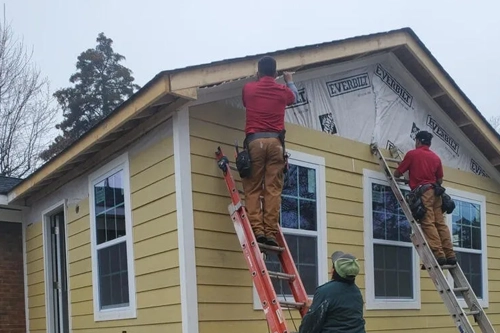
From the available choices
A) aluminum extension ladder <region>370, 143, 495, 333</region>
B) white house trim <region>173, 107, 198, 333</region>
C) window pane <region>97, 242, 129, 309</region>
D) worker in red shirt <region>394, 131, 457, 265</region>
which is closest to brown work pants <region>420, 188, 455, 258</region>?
worker in red shirt <region>394, 131, 457, 265</region>

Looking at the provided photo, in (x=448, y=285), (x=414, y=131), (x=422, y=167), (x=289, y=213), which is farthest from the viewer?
(x=414, y=131)

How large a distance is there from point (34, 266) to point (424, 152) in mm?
5783

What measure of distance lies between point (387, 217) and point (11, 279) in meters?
5.62

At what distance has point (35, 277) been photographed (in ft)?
29.0

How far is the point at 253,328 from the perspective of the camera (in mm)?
5895

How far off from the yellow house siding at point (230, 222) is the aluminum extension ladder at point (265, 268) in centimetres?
26

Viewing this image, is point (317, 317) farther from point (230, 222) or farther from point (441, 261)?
point (441, 261)

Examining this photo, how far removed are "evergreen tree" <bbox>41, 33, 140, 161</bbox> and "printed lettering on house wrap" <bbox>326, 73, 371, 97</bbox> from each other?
26.3 m

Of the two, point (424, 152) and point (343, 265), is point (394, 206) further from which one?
point (343, 265)

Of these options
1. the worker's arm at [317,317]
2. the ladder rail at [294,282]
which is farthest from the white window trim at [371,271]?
the worker's arm at [317,317]

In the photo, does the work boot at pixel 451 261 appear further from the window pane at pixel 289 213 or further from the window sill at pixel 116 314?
the window sill at pixel 116 314

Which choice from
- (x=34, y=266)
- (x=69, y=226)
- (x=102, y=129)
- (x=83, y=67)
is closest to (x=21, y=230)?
(x=34, y=266)

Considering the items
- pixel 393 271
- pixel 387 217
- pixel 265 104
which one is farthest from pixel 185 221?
pixel 393 271

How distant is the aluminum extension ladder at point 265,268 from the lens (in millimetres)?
4637
